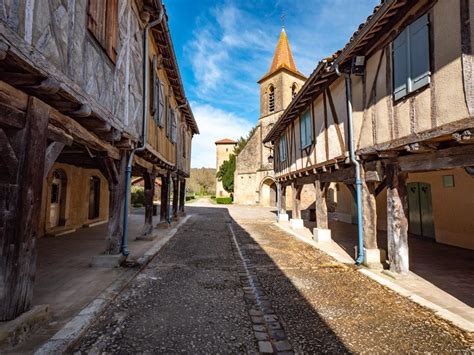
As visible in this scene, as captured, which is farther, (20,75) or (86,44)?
(86,44)

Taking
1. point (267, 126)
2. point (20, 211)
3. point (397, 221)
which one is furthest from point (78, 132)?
point (267, 126)

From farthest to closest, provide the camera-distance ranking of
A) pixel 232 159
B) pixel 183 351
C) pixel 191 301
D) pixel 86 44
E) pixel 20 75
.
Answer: pixel 232 159
pixel 191 301
pixel 86 44
pixel 183 351
pixel 20 75

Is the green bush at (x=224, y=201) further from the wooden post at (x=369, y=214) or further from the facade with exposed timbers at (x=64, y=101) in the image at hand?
the wooden post at (x=369, y=214)

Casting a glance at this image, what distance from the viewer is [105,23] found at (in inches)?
158

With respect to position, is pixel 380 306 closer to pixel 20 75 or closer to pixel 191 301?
pixel 191 301

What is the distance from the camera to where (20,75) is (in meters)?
2.23

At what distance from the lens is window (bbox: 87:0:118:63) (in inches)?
140

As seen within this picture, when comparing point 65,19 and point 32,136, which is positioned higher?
point 65,19

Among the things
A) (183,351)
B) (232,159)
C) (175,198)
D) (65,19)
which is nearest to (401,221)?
(183,351)

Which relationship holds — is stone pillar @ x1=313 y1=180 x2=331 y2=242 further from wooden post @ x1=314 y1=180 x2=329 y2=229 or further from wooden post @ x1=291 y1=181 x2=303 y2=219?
wooden post @ x1=291 y1=181 x2=303 y2=219

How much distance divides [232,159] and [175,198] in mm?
21525

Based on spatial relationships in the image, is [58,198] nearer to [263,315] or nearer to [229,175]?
[263,315]

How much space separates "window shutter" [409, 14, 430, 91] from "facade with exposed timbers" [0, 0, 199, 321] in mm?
4547

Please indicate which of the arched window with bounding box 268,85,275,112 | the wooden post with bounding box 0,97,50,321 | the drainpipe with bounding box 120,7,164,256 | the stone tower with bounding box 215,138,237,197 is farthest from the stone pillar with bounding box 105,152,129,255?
the stone tower with bounding box 215,138,237,197
